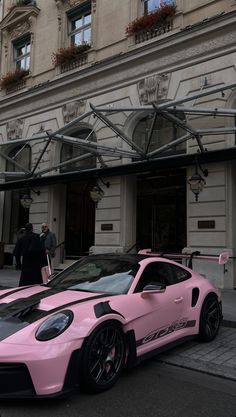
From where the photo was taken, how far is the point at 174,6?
14336mm

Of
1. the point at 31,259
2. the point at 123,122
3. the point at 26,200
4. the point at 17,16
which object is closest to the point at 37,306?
the point at 31,259

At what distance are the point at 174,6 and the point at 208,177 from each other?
5.99 metres

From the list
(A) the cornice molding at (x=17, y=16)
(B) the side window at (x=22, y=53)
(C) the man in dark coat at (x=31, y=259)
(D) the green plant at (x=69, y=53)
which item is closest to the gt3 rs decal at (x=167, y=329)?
(C) the man in dark coat at (x=31, y=259)

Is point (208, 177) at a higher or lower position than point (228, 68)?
lower

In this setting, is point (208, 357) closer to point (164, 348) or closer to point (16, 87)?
point (164, 348)

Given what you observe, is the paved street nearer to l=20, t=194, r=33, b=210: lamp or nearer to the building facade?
the building facade

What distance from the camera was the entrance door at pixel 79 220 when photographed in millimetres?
17078

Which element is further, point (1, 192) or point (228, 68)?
point (1, 192)

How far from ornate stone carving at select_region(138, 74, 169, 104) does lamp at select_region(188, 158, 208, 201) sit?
305 cm

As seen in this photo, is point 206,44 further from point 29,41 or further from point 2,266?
point 2,266

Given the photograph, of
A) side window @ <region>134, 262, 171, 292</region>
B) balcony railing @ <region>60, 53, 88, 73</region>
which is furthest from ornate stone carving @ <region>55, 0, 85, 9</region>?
side window @ <region>134, 262, 171, 292</region>

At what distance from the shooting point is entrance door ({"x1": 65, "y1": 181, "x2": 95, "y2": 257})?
17078mm

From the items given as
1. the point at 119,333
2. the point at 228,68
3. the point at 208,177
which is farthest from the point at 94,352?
the point at 228,68

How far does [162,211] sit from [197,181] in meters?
4.20
